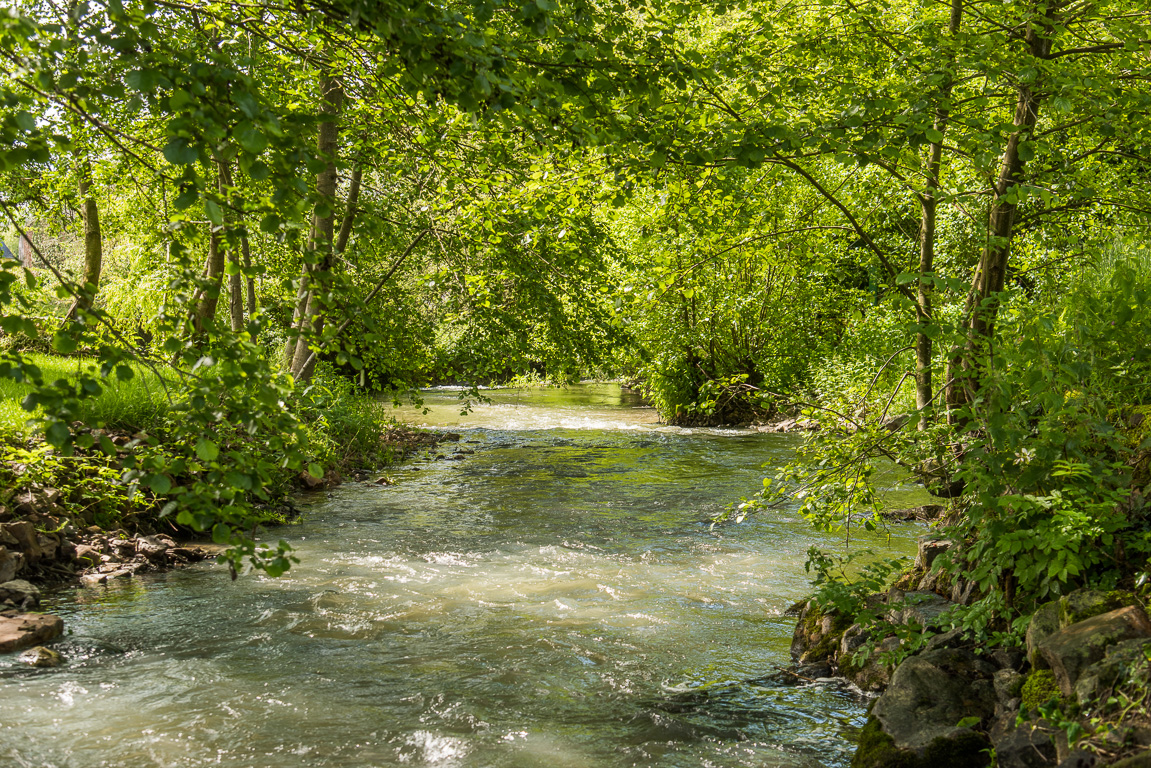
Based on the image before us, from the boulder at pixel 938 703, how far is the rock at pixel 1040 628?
1.23 ft

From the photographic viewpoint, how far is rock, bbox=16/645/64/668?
5.98 meters

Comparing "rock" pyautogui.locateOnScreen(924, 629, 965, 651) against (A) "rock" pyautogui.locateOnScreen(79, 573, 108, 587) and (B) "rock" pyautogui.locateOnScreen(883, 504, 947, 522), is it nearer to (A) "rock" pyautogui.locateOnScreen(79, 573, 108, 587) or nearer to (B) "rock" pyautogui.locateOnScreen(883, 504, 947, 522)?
(B) "rock" pyautogui.locateOnScreen(883, 504, 947, 522)

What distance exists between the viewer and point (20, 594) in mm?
7094

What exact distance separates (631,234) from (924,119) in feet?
52.2

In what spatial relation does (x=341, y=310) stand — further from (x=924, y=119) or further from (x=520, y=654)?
(x=520, y=654)

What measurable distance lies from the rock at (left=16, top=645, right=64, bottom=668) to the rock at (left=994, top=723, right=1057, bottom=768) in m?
6.23

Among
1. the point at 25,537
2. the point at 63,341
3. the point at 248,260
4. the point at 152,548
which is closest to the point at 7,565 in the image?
the point at 25,537

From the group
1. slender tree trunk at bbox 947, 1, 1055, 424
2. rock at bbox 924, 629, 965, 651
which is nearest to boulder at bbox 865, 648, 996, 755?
rock at bbox 924, 629, 965, 651

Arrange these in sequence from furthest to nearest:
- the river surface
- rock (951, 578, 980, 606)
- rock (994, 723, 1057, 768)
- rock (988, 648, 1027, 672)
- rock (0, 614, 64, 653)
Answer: rock (0, 614, 64, 653)
rock (951, 578, 980, 606)
the river surface
rock (988, 648, 1027, 672)
rock (994, 723, 1057, 768)

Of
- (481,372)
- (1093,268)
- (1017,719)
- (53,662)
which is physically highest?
(1093,268)

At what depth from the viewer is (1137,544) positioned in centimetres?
432

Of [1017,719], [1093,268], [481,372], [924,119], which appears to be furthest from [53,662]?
[1093,268]

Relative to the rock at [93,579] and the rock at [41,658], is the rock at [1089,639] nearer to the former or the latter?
the rock at [41,658]

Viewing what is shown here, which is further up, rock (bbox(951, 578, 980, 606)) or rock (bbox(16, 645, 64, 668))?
rock (bbox(951, 578, 980, 606))
